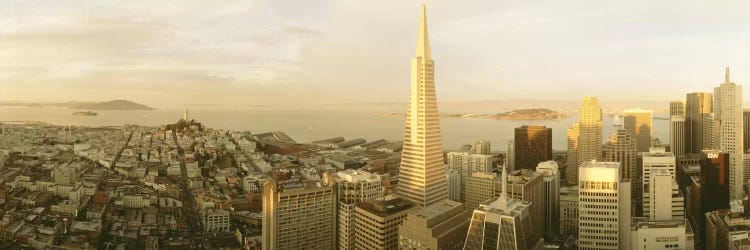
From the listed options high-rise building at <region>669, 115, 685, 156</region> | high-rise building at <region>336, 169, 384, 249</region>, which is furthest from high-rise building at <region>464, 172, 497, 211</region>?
high-rise building at <region>669, 115, 685, 156</region>

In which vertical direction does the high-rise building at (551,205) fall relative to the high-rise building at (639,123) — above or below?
below

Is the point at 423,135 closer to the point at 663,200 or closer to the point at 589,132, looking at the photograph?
the point at 663,200

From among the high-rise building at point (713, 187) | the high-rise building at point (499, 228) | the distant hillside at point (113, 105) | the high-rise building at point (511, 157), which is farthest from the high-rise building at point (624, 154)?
the distant hillside at point (113, 105)

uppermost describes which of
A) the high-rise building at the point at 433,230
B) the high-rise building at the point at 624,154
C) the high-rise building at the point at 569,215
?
the high-rise building at the point at 624,154

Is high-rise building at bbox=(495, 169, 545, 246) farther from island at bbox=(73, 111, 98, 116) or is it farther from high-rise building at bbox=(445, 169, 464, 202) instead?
island at bbox=(73, 111, 98, 116)

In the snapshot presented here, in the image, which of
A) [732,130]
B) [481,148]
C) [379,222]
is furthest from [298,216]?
[732,130]

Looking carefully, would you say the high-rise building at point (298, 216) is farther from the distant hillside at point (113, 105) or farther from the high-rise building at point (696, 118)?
the high-rise building at point (696, 118)

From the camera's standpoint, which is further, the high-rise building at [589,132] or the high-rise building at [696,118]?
the high-rise building at [696,118]
